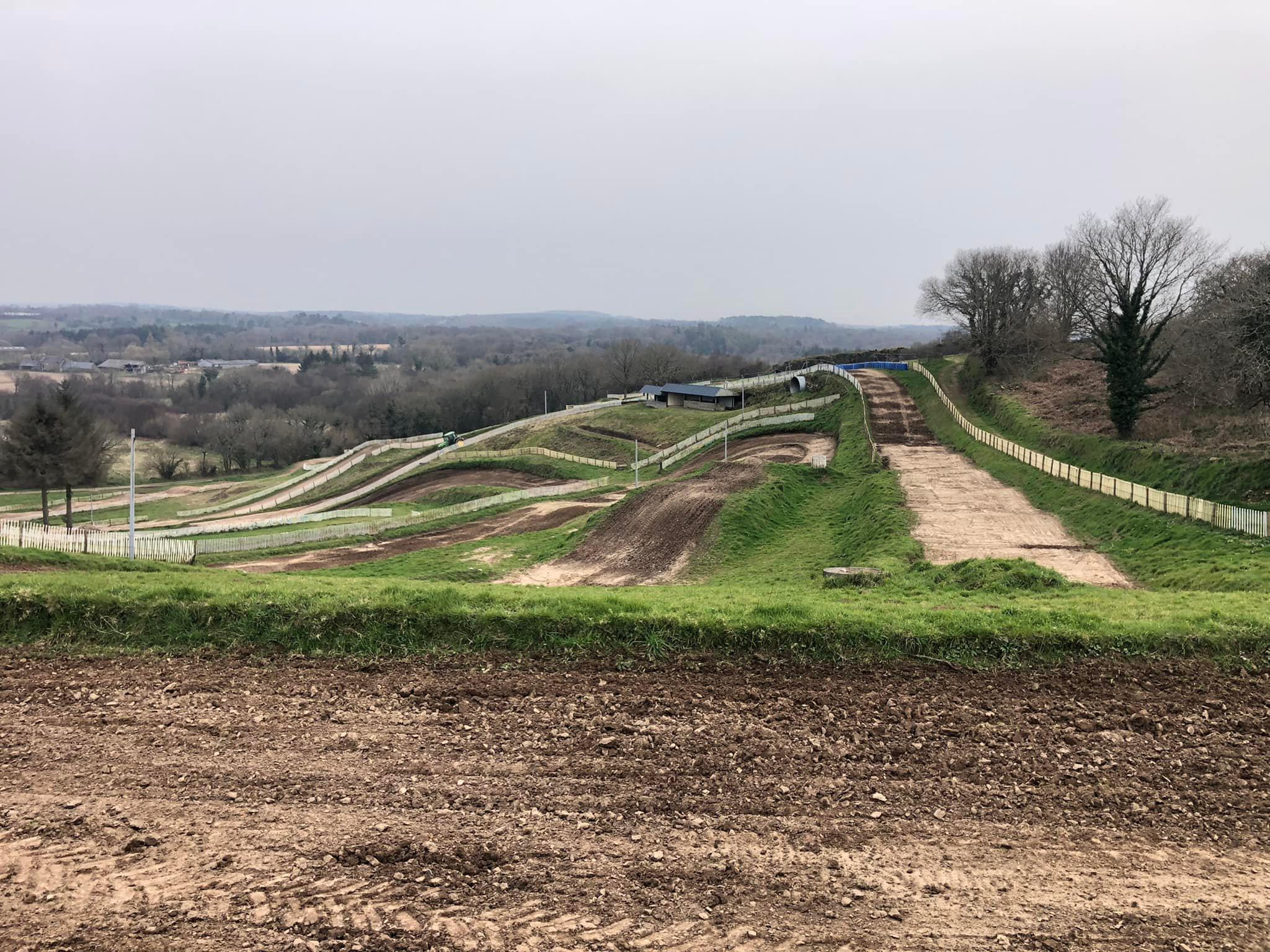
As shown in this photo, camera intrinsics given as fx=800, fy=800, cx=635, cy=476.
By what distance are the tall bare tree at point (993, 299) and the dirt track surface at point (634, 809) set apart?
199 feet

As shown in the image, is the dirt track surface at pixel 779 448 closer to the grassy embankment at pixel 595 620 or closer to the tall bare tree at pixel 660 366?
the grassy embankment at pixel 595 620

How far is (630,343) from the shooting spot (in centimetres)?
13462

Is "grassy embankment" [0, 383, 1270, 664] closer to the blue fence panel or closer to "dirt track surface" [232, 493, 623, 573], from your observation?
"dirt track surface" [232, 493, 623, 573]

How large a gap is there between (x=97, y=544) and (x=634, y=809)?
27.2 metres

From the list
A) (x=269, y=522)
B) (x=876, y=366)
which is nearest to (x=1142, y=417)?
(x=876, y=366)

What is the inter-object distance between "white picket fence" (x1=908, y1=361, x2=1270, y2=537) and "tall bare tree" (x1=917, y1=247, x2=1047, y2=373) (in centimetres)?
2274

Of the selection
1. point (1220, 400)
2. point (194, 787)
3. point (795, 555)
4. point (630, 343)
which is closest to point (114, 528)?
point (795, 555)

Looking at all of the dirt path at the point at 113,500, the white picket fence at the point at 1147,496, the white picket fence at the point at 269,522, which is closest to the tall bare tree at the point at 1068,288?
Result: the white picket fence at the point at 1147,496

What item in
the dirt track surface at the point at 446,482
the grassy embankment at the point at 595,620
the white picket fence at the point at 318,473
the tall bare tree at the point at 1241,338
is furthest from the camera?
the white picket fence at the point at 318,473

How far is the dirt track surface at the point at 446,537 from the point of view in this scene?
111ft

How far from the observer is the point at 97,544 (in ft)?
89.8

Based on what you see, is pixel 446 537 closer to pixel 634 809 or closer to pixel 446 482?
pixel 446 482

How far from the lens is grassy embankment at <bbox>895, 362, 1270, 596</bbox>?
60.3 feet

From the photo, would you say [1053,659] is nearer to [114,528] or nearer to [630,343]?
[114,528]
